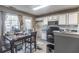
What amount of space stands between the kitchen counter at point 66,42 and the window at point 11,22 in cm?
72

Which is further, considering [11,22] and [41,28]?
[41,28]

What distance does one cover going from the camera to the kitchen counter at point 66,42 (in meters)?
1.46

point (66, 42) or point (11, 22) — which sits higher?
point (11, 22)

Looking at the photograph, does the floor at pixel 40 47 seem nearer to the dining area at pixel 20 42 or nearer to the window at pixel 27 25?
the dining area at pixel 20 42

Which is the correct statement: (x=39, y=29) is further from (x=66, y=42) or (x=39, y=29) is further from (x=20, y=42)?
(x=66, y=42)

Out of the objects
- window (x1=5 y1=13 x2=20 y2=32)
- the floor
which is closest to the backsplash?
the floor

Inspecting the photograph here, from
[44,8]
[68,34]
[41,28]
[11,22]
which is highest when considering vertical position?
[44,8]

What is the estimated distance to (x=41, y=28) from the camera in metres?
1.57

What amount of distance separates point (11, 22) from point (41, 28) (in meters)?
0.54

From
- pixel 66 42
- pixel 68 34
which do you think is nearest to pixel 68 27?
pixel 68 34

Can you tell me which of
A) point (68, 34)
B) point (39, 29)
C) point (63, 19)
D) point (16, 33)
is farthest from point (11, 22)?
point (68, 34)
